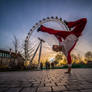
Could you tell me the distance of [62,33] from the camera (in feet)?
21.1

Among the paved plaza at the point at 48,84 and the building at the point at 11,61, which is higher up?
the building at the point at 11,61

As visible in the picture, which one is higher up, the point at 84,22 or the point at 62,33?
the point at 84,22

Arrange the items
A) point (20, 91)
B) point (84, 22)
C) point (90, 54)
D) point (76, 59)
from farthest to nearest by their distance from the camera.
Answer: point (90, 54) → point (76, 59) → point (84, 22) → point (20, 91)

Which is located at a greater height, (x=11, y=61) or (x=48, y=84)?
(x=11, y=61)

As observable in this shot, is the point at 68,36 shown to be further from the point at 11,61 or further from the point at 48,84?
the point at 11,61

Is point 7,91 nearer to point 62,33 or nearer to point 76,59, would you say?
point 62,33

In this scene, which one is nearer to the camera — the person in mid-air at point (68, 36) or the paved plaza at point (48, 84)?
the paved plaza at point (48, 84)

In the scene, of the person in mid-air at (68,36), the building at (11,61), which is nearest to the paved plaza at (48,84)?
the person in mid-air at (68,36)

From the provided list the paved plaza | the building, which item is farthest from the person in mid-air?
the building

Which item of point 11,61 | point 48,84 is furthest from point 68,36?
point 11,61

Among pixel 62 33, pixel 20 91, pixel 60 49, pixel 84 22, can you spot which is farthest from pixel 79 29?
pixel 20 91

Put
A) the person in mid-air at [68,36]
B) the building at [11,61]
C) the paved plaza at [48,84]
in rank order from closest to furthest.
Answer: the paved plaza at [48,84]
the person in mid-air at [68,36]
the building at [11,61]

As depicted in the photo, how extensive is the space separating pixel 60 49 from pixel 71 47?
0.67 meters

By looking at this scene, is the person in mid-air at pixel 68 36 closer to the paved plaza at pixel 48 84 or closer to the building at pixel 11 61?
the paved plaza at pixel 48 84
